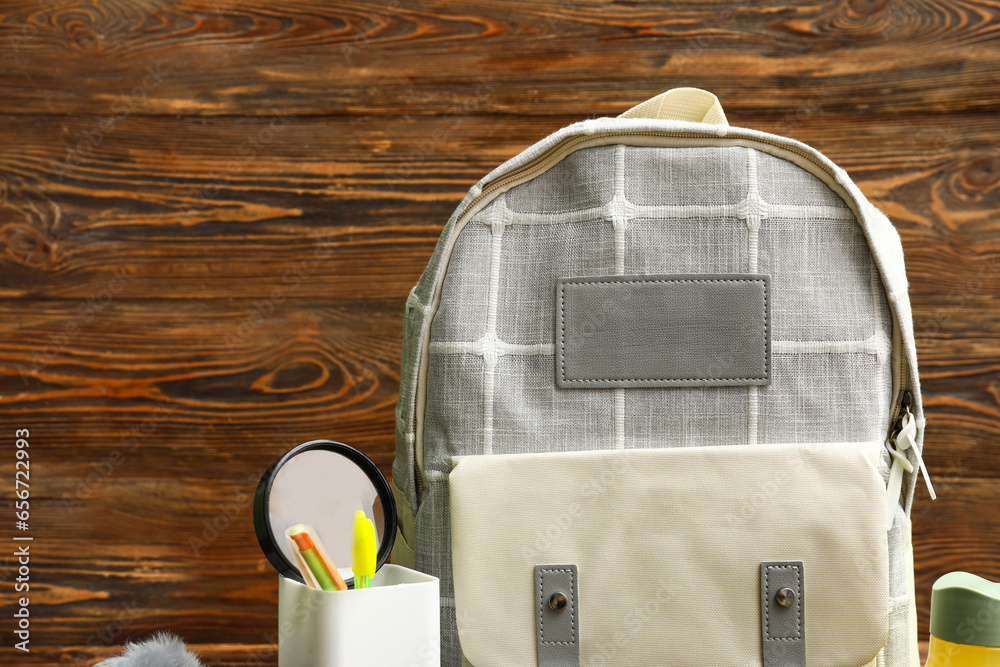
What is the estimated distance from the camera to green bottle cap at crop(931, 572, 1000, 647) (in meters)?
0.42

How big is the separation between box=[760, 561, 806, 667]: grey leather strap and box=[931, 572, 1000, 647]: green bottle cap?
101 millimetres

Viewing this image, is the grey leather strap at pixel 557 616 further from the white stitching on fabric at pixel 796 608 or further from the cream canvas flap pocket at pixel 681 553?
the white stitching on fabric at pixel 796 608

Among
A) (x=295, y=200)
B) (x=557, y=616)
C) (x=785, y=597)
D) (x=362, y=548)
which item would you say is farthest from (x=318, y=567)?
(x=295, y=200)

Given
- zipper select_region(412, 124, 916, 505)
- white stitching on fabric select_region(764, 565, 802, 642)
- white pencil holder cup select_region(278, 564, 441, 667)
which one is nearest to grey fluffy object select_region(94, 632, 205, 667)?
white pencil holder cup select_region(278, 564, 441, 667)

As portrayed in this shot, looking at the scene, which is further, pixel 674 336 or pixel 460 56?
pixel 460 56

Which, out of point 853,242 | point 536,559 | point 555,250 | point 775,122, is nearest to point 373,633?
point 536,559

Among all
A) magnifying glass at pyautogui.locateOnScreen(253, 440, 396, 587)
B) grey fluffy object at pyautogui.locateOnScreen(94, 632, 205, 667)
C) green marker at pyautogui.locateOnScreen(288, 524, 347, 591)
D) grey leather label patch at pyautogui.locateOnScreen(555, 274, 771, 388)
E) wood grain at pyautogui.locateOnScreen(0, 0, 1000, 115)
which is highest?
wood grain at pyautogui.locateOnScreen(0, 0, 1000, 115)

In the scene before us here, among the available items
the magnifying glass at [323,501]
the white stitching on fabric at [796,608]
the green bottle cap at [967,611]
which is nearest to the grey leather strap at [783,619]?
the white stitching on fabric at [796,608]

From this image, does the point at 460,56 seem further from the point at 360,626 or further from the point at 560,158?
the point at 360,626

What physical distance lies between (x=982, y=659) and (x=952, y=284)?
332 millimetres

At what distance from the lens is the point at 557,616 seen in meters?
0.41

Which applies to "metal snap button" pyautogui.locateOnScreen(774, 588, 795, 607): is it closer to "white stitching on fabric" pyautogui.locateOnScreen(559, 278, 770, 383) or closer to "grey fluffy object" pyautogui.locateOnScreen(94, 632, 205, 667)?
"white stitching on fabric" pyautogui.locateOnScreen(559, 278, 770, 383)

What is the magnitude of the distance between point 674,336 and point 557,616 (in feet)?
0.56

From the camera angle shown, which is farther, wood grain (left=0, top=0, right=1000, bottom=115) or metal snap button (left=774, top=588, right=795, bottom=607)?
wood grain (left=0, top=0, right=1000, bottom=115)
